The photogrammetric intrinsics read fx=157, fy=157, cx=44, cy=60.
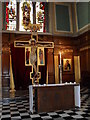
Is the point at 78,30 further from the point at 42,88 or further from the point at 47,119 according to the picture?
the point at 47,119

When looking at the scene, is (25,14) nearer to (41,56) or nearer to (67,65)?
(41,56)

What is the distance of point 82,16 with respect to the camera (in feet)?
33.8

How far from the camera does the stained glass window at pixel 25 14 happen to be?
1064cm

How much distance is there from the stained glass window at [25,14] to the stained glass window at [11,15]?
47cm

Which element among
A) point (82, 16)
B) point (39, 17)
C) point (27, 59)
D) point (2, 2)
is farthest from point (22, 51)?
point (82, 16)

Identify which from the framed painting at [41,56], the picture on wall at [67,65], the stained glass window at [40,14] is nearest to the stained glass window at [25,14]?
the stained glass window at [40,14]

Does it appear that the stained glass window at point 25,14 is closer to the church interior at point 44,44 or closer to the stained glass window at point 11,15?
the church interior at point 44,44

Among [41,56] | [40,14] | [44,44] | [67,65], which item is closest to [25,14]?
[40,14]

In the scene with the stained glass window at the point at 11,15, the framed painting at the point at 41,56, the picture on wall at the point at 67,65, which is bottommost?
the picture on wall at the point at 67,65

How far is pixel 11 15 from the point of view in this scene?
1054cm

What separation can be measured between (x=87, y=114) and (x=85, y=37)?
21.1 ft

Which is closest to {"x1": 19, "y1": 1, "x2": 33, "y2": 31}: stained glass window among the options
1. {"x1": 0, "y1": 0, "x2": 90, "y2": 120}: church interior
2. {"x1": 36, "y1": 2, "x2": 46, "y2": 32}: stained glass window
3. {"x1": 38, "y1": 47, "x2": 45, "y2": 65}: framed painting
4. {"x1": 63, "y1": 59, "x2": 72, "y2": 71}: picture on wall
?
{"x1": 0, "y1": 0, "x2": 90, "y2": 120}: church interior

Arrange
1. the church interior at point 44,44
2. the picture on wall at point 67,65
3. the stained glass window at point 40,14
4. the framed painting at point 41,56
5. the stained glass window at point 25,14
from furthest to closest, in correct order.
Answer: the stained glass window at point 40,14 → the picture on wall at point 67,65 → the stained glass window at point 25,14 → the framed painting at point 41,56 → the church interior at point 44,44

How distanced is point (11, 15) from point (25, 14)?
95 cm
